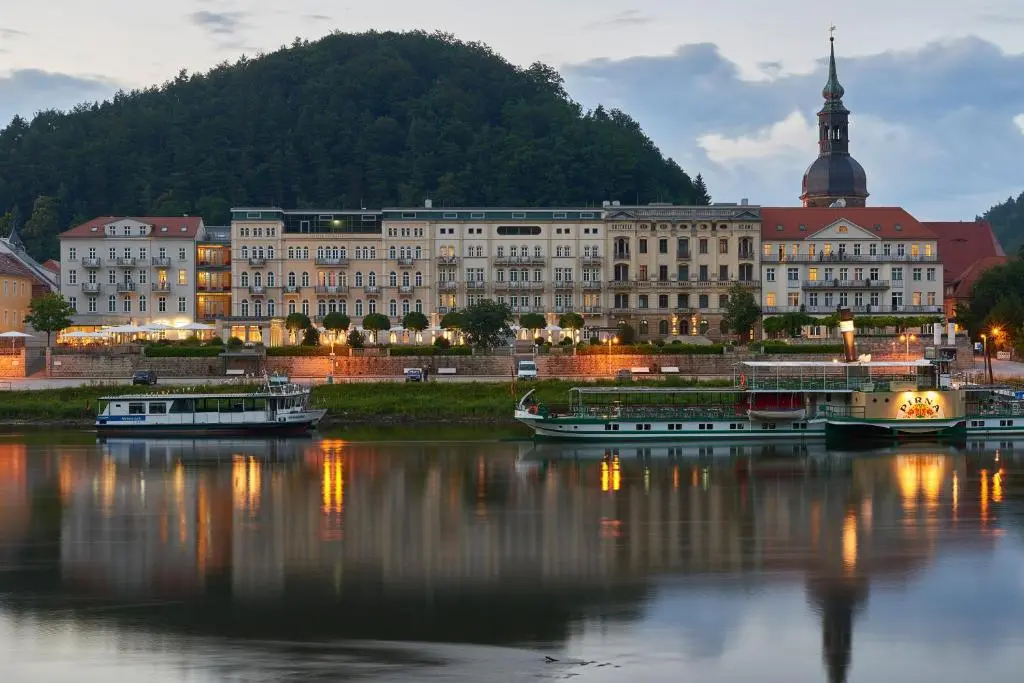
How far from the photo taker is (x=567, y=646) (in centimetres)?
2688

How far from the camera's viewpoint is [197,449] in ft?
189

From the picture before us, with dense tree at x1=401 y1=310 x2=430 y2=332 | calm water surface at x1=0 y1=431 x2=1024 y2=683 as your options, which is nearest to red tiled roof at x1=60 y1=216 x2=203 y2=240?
dense tree at x1=401 y1=310 x2=430 y2=332

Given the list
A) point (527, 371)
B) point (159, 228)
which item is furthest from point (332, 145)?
point (527, 371)

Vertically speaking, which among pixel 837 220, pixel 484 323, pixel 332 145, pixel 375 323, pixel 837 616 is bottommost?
pixel 837 616

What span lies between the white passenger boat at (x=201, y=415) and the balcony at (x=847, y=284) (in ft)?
152

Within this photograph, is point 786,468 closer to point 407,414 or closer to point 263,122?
point 407,414

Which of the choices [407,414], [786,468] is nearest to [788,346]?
[407,414]

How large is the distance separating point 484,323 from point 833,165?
4977cm

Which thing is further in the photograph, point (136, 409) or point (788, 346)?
point (788, 346)

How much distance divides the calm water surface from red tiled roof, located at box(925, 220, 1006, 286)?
66.4 m

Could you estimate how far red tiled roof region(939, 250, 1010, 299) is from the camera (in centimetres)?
11100

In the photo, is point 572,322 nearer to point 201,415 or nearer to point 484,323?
point 484,323

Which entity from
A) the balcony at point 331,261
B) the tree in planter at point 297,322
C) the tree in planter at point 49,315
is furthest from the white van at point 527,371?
the tree in planter at point 49,315

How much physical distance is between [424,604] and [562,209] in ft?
238
